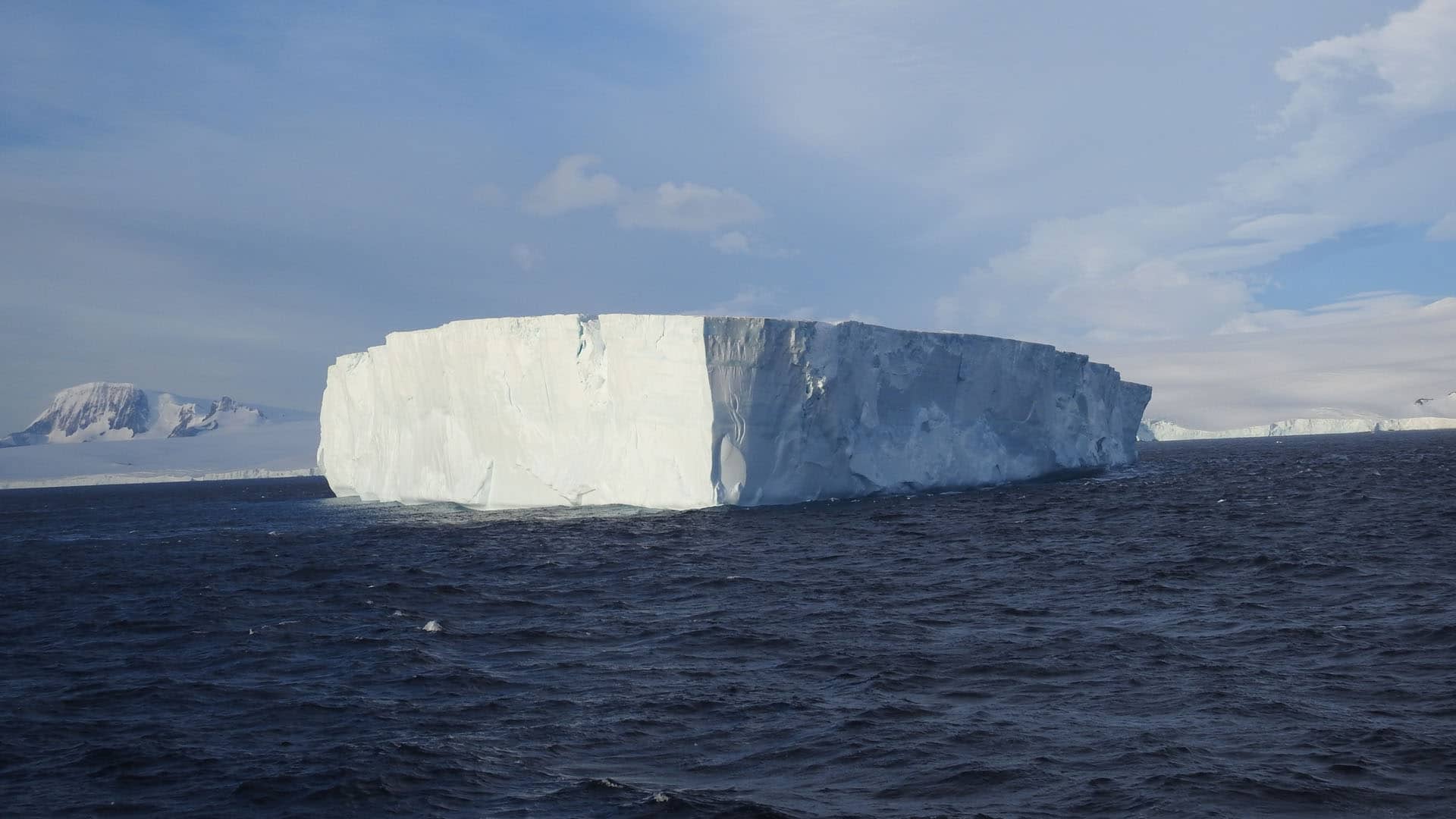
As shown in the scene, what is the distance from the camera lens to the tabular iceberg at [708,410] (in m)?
25.1

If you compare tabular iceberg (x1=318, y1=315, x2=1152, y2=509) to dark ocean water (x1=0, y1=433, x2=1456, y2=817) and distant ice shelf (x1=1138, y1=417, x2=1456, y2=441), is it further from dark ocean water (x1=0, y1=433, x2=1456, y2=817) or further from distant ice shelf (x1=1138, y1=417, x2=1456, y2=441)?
distant ice shelf (x1=1138, y1=417, x2=1456, y2=441)

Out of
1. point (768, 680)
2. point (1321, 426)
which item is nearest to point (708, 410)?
point (768, 680)

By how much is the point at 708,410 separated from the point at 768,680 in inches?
625

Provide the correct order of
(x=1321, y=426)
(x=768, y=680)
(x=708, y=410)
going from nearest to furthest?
(x=768, y=680)
(x=708, y=410)
(x=1321, y=426)

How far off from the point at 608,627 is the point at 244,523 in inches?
1021

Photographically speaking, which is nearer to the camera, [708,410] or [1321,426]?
[708,410]

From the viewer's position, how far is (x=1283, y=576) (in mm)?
13023

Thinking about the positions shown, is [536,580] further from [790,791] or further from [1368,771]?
[1368,771]

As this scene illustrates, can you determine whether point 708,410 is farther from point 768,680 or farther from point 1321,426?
point 1321,426

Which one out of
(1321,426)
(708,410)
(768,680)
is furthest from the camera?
(1321,426)

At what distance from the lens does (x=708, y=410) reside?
2450cm

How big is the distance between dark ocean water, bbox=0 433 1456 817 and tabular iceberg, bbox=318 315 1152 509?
681cm

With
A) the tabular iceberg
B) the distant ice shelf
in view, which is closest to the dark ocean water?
the tabular iceberg

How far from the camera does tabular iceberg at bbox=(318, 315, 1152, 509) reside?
25062 mm
